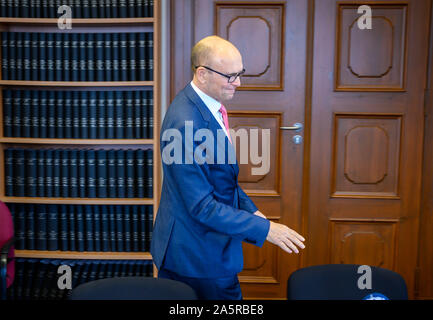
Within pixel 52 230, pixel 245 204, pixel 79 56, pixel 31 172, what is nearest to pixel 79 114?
pixel 79 56

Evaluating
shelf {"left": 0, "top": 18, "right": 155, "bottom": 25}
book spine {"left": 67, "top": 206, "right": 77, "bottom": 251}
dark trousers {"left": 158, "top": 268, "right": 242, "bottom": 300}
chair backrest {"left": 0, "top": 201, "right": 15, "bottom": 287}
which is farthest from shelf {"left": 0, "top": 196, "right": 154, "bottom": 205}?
dark trousers {"left": 158, "top": 268, "right": 242, "bottom": 300}

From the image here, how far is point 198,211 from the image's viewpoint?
4.55ft

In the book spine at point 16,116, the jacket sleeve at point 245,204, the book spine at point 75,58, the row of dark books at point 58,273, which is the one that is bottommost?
the row of dark books at point 58,273

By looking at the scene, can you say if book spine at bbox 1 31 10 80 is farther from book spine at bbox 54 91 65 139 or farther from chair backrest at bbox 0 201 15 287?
chair backrest at bbox 0 201 15 287

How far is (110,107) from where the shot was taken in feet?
8.82

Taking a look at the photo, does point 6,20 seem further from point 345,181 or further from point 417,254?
point 417,254

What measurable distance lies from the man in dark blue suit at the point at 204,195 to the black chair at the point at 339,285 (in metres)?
0.14

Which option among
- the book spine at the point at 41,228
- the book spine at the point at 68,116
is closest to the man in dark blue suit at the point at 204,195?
the book spine at the point at 68,116

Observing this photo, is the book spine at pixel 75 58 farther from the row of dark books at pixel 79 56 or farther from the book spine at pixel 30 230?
the book spine at pixel 30 230

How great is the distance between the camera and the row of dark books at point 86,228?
9.07ft

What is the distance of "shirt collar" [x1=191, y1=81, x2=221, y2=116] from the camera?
1.54 m

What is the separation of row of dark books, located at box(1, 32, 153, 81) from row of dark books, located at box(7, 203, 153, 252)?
2.61ft

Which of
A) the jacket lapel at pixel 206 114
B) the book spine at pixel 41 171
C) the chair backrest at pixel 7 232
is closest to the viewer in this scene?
the jacket lapel at pixel 206 114

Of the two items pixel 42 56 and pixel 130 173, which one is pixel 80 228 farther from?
pixel 42 56
